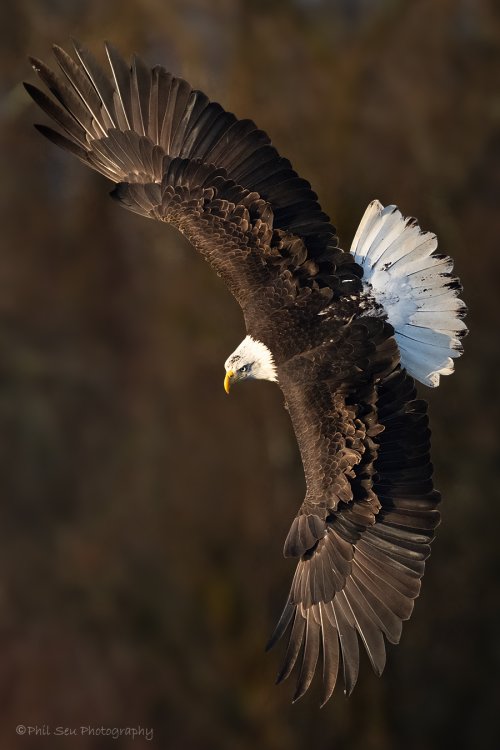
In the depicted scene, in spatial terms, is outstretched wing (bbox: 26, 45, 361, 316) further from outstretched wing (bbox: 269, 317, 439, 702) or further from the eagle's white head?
outstretched wing (bbox: 269, 317, 439, 702)

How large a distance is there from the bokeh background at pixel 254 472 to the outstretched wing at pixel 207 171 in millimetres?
5549

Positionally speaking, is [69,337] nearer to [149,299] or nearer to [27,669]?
[149,299]

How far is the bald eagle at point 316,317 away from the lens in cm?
640

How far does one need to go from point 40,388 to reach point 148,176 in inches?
381

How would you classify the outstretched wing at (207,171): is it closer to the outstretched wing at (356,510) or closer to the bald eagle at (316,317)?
the bald eagle at (316,317)

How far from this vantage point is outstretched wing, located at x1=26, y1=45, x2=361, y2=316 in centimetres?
686

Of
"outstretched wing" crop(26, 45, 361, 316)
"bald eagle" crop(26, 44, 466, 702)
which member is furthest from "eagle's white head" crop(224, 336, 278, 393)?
"outstretched wing" crop(26, 45, 361, 316)

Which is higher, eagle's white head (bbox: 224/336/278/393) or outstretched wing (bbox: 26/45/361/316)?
outstretched wing (bbox: 26/45/361/316)

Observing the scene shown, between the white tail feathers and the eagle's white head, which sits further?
the white tail feathers

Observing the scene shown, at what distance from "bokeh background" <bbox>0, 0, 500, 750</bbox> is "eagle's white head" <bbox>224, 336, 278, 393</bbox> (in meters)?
5.52

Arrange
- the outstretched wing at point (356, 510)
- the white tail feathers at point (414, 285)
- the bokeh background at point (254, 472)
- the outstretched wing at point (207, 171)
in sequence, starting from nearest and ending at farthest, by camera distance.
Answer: the outstretched wing at point (356, 510)
the outstretched wing at point (207, 171)
the white tail feathers at point (414, 285)
the bokeh background at point (254, 472)

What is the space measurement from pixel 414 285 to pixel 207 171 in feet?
3.89

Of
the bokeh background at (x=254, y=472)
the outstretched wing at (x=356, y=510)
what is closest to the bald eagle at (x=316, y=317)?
the outstretched wing at (x=356, y=510)

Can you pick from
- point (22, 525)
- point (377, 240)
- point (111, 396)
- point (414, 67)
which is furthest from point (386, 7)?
point (377, 240)
